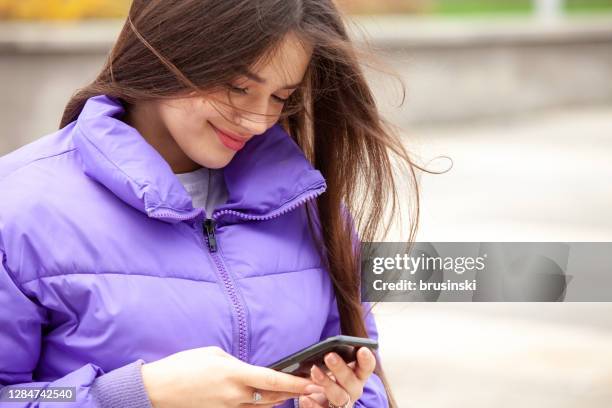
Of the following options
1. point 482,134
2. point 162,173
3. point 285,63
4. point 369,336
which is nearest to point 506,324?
point 369,336

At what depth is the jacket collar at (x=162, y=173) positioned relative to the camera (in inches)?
60.9

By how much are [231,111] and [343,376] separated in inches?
17.0

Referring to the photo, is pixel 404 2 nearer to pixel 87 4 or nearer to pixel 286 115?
pixel 87 4

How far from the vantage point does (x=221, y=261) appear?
5.29 ft

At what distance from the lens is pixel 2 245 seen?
1.48m

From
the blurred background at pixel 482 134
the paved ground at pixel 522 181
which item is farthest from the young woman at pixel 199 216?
the paved ground at pixel 522 181

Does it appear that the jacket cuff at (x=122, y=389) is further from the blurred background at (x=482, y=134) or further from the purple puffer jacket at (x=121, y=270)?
the blurred background at (x=482, y=134)

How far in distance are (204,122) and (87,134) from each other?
18 centimetres

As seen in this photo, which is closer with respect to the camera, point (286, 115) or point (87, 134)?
point (87, 134)

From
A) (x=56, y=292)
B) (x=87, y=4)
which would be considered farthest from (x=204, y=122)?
(x=87, y=4)

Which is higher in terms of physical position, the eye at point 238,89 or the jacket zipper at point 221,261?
the eye at point 238,89

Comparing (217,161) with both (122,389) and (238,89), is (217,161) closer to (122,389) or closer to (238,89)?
(238,89)

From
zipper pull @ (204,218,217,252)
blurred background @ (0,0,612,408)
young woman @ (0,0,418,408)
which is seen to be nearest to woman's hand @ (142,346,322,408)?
young woman @ (0,0,418,408)

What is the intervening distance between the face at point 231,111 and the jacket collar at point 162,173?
2.7 inches
